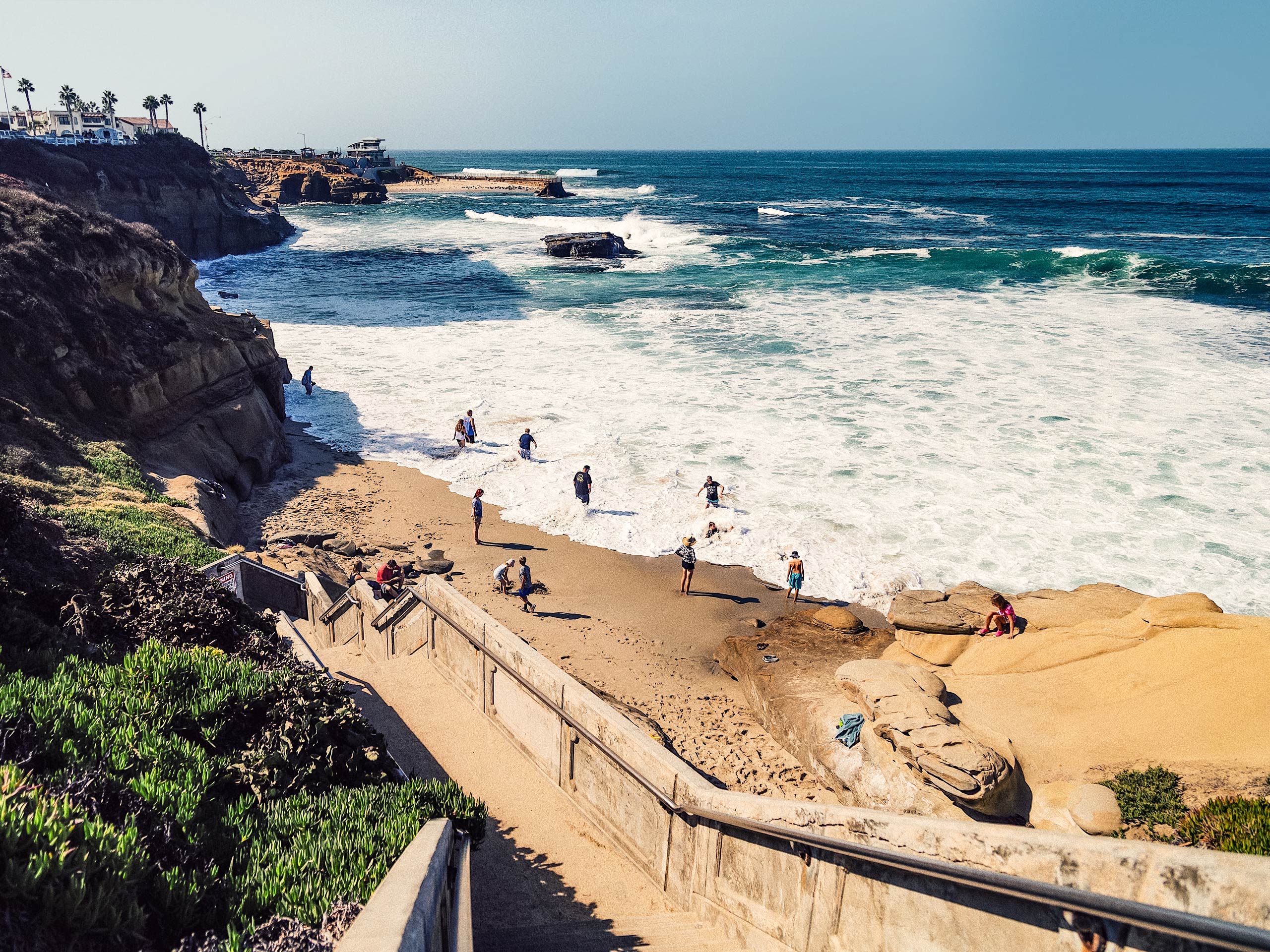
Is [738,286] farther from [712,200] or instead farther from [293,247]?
[712,200]

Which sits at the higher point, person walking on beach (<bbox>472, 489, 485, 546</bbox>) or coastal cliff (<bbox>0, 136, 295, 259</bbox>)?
coastal cliff (<bbox>0, 136, 295, 259</bbox>)

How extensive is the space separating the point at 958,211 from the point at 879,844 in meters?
93.9

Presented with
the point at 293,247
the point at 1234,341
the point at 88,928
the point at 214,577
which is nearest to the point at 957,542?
the point at 214,577

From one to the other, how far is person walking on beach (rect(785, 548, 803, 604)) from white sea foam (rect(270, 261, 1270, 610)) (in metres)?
0.78

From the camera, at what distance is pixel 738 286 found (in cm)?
4750

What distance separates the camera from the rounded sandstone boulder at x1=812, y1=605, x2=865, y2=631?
46.2 ft

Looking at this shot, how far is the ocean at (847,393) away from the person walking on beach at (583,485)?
21.9 inches

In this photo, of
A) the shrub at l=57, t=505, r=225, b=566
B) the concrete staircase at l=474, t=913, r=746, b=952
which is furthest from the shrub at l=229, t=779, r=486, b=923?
the shrub at l=57, t=505, r=225, b=566

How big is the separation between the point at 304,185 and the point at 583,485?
113 metres

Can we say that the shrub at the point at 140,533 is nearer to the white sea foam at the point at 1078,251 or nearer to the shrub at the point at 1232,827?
the shrub at the point at 1232,827

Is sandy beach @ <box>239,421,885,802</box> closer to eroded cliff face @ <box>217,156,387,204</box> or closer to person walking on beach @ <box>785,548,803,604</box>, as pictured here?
person walking on beach @ <box>785,548,803,604</box>

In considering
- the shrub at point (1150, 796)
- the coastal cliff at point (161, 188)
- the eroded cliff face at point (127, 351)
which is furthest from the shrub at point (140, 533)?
the coastal cliff at point (161, 188)

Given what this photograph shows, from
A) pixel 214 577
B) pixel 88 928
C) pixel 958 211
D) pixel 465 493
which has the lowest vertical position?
pixel 465 493

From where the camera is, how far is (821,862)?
A: 584 cm
